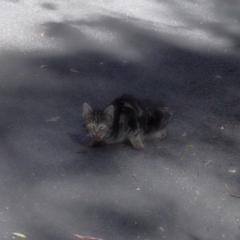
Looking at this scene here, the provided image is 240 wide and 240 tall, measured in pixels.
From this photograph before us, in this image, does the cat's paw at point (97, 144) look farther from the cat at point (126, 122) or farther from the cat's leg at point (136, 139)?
the cat's leg at point (136, 139)

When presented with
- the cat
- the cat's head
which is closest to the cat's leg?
the cat

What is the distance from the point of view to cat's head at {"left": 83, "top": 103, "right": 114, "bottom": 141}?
6.40 metres

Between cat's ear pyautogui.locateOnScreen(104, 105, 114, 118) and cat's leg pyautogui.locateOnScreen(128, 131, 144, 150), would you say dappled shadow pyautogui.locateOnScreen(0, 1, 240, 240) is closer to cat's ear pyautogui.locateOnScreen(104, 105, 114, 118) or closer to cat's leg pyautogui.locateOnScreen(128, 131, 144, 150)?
cat's leg pyautogui.locateOnScreen(128, 131, 144, 150)

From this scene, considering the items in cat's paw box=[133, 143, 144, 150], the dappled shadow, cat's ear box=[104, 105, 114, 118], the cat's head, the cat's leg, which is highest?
cat's ear box=[104, 105, 114, 118]

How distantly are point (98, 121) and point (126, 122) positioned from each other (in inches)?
14.5

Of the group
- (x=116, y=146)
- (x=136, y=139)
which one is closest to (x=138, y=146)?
(x=136, y=139)

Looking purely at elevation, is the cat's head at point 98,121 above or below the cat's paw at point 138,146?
above

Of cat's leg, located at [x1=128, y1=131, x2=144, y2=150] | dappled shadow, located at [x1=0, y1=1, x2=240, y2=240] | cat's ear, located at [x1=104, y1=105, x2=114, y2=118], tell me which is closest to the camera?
dappled shadow, located at [x1=0, y1=1, x2=240, y2=240]

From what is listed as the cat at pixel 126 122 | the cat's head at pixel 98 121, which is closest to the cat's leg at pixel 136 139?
the cat at pixel 126 122

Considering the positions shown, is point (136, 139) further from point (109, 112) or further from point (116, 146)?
point (109, 112)

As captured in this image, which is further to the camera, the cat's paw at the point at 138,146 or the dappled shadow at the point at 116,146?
the cat's paw at the point at 138,146

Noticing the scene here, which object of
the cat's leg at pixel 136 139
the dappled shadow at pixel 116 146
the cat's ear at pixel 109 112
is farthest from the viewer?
the cat's leg at pixel 136 139

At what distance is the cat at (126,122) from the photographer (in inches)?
253

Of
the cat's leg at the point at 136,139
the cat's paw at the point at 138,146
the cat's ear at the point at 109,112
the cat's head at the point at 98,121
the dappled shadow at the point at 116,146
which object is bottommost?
the dappled shadow at the point at 116,146
